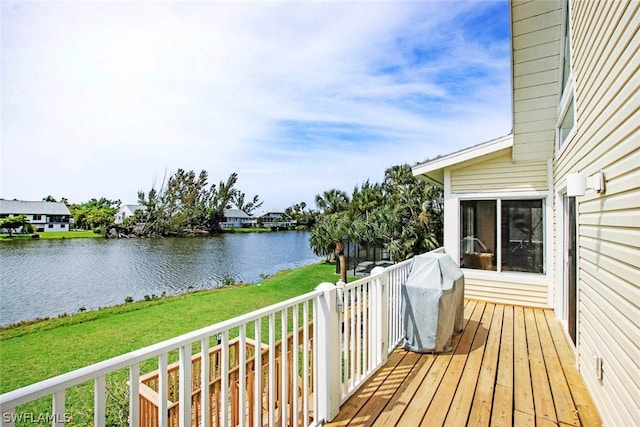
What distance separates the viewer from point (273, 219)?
61625mm

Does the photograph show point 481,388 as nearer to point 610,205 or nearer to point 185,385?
point 610,205

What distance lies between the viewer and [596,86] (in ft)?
7.84

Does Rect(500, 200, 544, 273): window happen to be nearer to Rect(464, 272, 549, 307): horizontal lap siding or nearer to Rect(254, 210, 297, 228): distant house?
Rect(464, 272, 549, 307): horizontal lap siding

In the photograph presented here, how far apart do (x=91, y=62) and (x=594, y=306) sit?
829 cm

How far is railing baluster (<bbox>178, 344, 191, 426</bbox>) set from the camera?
4.19 feet

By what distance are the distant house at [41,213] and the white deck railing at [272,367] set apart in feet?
137

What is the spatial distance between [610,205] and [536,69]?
102 inches

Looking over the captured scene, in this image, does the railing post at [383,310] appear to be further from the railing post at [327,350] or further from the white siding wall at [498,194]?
the white siding wall at [498,194]

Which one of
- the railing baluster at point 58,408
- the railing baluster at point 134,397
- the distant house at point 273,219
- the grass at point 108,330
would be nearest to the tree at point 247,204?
the distant house at point 273,219

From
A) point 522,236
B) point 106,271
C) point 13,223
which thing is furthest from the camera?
point 13,223

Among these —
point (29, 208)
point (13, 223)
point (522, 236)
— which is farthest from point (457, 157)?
point (29, 208)

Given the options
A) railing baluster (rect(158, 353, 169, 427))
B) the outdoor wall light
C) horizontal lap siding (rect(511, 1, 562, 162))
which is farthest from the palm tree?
railing baluster (rect(158, 353, 169, 427))

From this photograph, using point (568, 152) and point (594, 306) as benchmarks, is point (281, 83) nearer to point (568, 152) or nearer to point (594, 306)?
point (568, 152)

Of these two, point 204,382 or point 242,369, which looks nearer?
point 204,382
